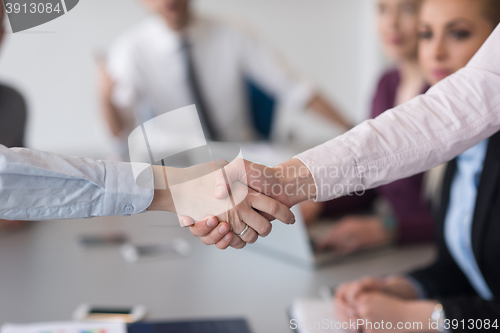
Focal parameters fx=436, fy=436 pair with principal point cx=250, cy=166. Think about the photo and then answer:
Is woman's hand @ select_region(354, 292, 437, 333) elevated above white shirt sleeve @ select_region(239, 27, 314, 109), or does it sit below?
below

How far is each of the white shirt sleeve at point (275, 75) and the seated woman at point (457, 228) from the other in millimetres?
1018

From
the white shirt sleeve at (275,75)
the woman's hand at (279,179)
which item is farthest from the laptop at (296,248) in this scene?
the white shirt sleeve at (275,75)

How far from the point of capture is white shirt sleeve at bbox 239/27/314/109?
1787 millimetres

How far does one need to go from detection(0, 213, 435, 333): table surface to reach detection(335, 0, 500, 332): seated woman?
10 centimetres

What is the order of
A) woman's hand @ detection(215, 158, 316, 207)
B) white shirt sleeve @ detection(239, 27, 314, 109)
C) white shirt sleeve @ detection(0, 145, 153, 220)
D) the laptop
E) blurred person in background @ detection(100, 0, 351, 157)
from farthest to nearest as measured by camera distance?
white shirt sleeve @ detection(239, 27, 314, 109) < blurred person in background @ detection(100, 0, 351, 157) < the laptop < woman's hand @ detection(215, 158, 316, 207) < white shirt sleeve @ detection(0, 145, 153, 220)

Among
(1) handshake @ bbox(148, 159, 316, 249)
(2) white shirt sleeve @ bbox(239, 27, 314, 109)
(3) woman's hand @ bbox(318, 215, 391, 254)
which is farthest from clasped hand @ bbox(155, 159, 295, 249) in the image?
(2) white shirt sleeve @ bbox(239, 27, 314, 109)

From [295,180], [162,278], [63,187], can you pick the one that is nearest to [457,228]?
[295,180]

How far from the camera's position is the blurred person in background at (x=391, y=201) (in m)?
0.97

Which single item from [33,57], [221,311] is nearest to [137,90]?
[33,57]

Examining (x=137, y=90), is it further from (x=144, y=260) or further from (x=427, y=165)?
(x=427, y=165)

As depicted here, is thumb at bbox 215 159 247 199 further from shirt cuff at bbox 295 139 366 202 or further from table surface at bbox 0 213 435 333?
table surface at bbox 0 213 435 333

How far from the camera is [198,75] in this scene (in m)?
1.73

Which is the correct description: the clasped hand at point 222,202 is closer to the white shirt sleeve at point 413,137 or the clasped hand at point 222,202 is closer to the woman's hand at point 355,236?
the white shirt sleeve at point 413,137

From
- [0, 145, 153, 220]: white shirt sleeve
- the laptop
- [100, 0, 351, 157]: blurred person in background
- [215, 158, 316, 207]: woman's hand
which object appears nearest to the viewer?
[0, 145, 153, 220]: white shirt sleeve
